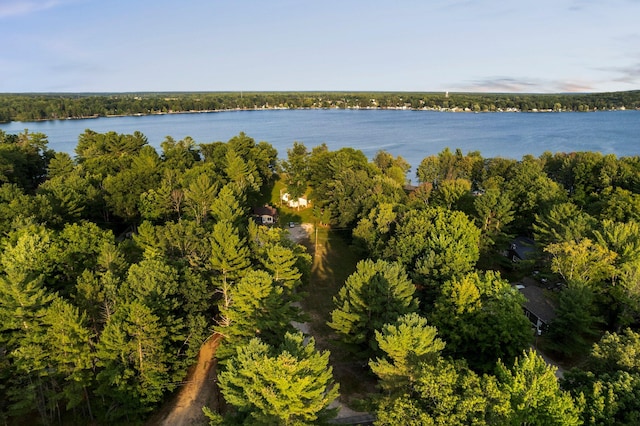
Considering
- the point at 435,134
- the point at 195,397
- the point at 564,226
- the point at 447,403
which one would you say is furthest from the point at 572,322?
the point at 435,134

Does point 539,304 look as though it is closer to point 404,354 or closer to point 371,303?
point 371,303

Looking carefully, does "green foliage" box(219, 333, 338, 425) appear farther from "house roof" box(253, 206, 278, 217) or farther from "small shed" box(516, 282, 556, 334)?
"house roof" box(253, 206, 278, 217)

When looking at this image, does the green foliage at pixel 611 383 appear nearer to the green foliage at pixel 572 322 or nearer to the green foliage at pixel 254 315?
the green foliage at pixel 572 322

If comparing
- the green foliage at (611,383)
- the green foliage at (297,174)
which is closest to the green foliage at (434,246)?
the green foliage at (611,383)

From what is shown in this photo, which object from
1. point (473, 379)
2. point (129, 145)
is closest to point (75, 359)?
point (473, 379)

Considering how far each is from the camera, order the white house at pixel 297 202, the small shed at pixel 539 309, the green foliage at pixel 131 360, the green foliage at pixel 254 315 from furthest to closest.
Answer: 1. the white house at pixel 297 202
2. the small shed at pixel 539 309
3. the green foliage at pixel 254 315
4. the green foliage at pixel 131 360

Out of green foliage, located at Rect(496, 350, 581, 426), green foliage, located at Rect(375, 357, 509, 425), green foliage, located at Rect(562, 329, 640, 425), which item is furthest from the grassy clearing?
green foliage, located at Rect(562, 329, 640, 425)

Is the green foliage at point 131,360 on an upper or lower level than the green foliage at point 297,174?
lower

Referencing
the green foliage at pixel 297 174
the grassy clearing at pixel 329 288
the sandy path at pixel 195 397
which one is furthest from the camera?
the green foliage at pixel 297 174
